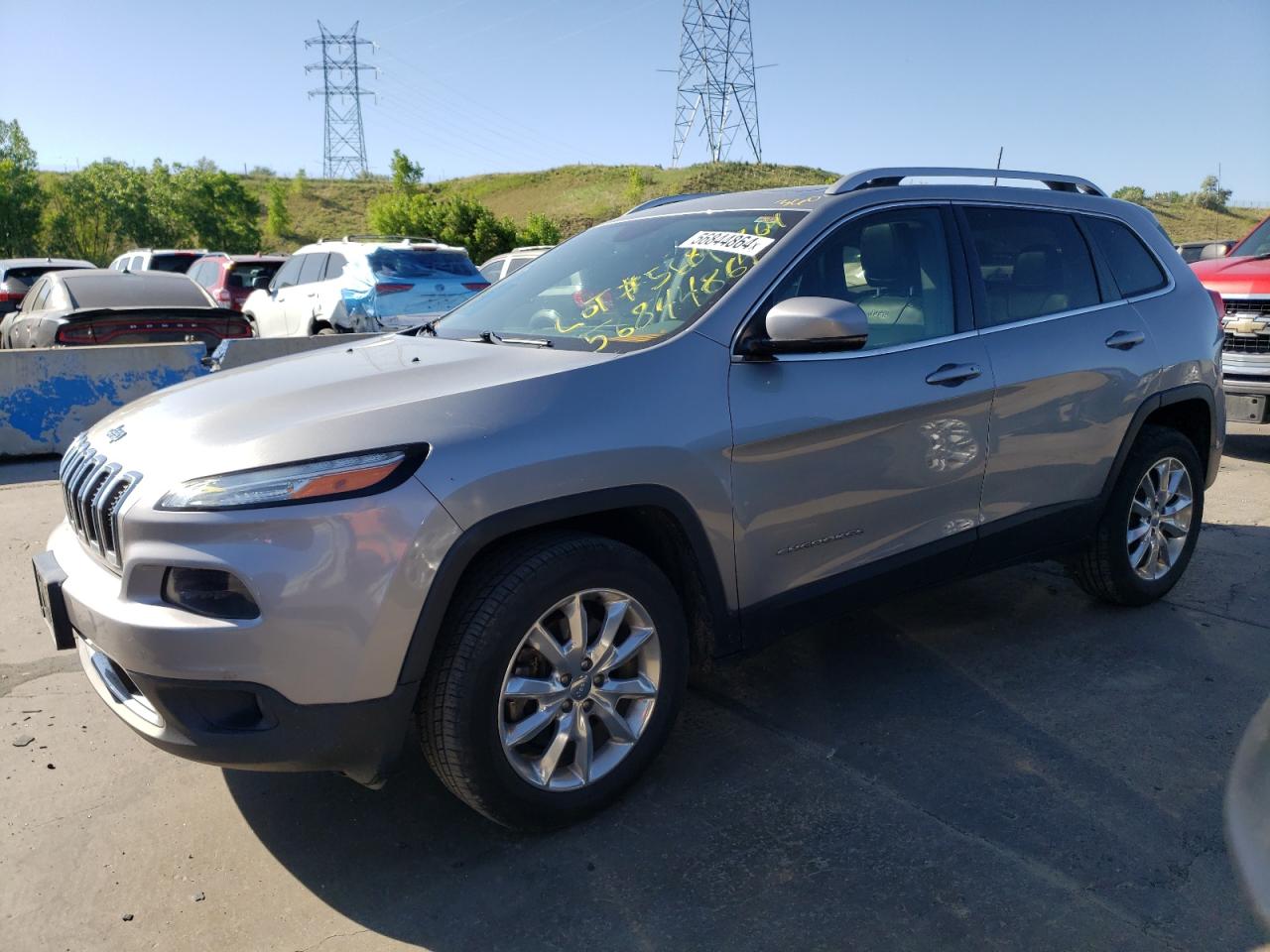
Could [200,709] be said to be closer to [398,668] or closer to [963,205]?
[398,668]

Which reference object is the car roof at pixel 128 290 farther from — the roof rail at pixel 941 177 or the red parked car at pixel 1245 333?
the red parked car at pixel 1245 333

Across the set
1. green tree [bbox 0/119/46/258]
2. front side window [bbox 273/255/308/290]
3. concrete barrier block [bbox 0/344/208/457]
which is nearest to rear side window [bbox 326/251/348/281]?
front side window [bbox 273/255/308/290]

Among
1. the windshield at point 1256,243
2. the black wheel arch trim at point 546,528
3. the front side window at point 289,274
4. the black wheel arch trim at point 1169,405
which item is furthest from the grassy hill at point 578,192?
the black wheel arch trim at point 546,528

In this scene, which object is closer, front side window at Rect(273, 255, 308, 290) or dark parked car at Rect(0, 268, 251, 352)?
dark parked car at Rect(0, 268, 251, 352)

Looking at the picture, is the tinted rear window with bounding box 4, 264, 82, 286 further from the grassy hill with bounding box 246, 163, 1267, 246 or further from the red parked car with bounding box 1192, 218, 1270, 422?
the grassy hill with bounding box 246, 163, 1267, 246

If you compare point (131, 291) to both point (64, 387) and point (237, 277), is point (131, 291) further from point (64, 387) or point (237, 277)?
point (237, 277)

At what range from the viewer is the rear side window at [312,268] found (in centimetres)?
1306

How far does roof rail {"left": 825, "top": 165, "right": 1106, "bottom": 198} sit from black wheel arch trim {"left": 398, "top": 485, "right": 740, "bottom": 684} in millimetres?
1410

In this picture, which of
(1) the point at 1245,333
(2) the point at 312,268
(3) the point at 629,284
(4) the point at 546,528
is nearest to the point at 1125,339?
(3) the point at 629,284

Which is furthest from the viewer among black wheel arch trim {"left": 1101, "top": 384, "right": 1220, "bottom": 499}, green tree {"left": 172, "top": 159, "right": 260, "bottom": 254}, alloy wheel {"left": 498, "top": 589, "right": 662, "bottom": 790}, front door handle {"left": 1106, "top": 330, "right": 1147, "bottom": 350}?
green tree {"left": 172, "top": 159, "right": 260, "bottom": 254}

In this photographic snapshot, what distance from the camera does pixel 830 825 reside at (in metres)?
2.90

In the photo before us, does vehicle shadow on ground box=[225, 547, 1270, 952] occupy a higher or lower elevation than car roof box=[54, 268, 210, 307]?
lower

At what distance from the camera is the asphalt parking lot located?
98.4 inches

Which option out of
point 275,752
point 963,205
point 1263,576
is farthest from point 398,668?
point 1263,576
